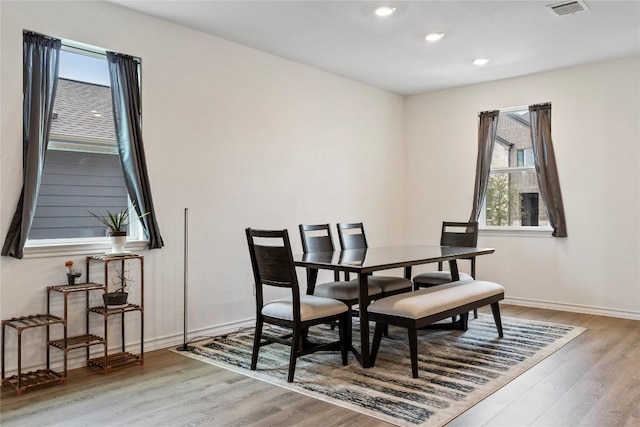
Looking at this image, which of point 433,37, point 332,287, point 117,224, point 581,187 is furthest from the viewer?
point 581,187

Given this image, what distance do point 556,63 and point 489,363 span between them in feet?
10.9

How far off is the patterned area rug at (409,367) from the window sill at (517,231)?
4.16 feet

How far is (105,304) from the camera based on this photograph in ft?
10.8

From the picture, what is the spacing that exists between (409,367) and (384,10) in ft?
8.41

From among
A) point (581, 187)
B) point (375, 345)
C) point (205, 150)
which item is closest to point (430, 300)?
point (375, 345)

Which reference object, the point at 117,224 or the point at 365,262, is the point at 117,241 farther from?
the point at 365,262

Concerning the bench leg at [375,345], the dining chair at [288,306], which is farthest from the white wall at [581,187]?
the dining chair at [288,306]

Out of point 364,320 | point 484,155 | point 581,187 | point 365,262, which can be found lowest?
point 364,320

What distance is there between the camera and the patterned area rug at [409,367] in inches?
106

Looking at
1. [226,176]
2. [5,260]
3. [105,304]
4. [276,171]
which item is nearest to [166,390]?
[105,304]

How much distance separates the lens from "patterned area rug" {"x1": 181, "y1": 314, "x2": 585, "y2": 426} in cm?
269

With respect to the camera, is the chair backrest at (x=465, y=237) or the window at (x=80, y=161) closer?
the window at (x=80, y=161)

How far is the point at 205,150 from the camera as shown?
4.17 meters

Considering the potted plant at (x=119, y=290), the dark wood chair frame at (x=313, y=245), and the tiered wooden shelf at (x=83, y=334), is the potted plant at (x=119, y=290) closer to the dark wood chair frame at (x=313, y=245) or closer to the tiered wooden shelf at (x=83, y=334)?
the tiered wooden shelf at (x=83, y=334)
